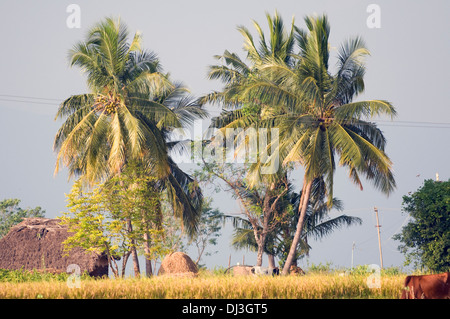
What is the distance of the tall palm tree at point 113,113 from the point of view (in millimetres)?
22719

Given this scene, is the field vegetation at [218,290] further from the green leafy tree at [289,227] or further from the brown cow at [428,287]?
the green leafy tree at [289,227]

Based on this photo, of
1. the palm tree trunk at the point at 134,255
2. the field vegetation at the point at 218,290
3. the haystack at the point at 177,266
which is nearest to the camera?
the field vegetation at the point at 218,290

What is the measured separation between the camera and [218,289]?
14.6 m

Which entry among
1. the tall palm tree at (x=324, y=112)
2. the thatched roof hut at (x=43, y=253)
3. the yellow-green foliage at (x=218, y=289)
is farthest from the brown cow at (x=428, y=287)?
the thatched roof hut at (x=43, y=253)

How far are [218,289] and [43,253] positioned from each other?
1022cm

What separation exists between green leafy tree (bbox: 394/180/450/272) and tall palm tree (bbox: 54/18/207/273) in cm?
928

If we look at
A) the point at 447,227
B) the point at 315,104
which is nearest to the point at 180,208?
the point at 315,104

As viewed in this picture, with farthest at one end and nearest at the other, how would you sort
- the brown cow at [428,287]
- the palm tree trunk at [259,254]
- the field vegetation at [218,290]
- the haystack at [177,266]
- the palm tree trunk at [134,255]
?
the palm tree trunk at [259,254]
the palm tree trunk at [134,255]
the haystack at [177,266]
the field vegetation at [218,290]
the brown cow at [428,287]

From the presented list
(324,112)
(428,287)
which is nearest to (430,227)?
(324,112)

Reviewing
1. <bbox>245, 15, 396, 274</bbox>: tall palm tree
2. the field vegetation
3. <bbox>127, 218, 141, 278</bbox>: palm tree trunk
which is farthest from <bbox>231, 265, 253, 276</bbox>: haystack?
the field vegetation

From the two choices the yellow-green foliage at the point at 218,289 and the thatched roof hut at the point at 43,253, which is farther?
the thatched roof hut at the point at 43,253

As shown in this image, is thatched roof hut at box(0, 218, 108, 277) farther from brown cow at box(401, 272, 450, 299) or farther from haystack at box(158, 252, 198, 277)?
brown cow at box(401, 272, 450, 299)

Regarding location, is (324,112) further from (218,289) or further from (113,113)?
(218,289)

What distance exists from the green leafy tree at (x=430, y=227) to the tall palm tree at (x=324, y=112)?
2.38 m
